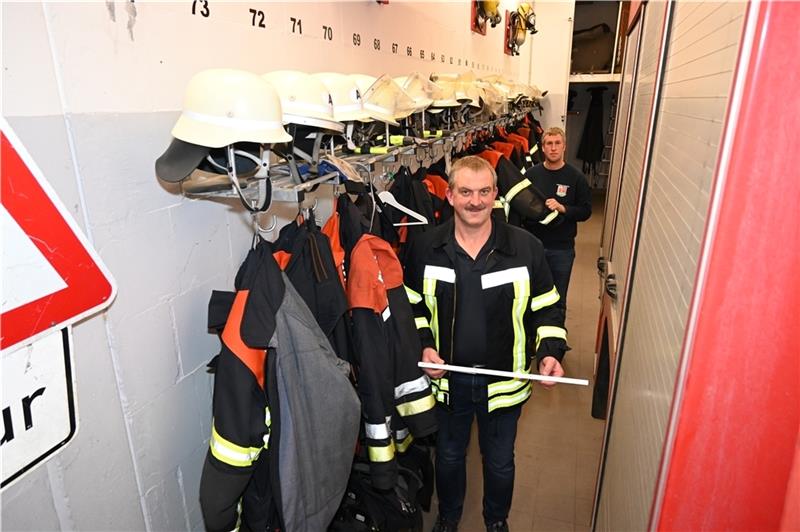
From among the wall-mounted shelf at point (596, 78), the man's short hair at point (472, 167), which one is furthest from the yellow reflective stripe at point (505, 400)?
the wall-mounted shelf at point (596, 78)

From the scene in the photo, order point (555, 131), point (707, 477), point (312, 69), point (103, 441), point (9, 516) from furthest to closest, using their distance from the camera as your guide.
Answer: point (555, 131)
point (312, 69)
point (103, 441)
point (9, 516)
point (707, 477)

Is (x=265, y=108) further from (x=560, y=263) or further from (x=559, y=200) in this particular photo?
(x=560, y=263)

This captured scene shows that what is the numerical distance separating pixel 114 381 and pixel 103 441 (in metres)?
0.16

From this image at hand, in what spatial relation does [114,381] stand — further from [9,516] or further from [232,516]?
[232,516]

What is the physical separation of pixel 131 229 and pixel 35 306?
0.37 metres

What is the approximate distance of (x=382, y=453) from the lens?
1.86 metres

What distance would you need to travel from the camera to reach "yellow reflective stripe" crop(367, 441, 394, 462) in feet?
6.07

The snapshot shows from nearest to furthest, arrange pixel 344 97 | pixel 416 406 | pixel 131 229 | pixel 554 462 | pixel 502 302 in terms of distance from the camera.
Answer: pixel 131 229, pixel 344 97, pixel 416 406, pixel 502 302, pixel 554 462

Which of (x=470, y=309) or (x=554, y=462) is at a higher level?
(x=470, y=309)

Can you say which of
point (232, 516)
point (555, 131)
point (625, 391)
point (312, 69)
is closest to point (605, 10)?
point (555, 131)

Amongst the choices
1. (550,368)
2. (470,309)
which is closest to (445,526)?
(550,368)

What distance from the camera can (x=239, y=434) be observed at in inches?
58.7

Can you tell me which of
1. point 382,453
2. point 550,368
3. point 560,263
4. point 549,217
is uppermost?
point 549,217

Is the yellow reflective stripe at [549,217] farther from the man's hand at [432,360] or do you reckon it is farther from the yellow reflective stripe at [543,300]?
the man's hand at [432,360]
